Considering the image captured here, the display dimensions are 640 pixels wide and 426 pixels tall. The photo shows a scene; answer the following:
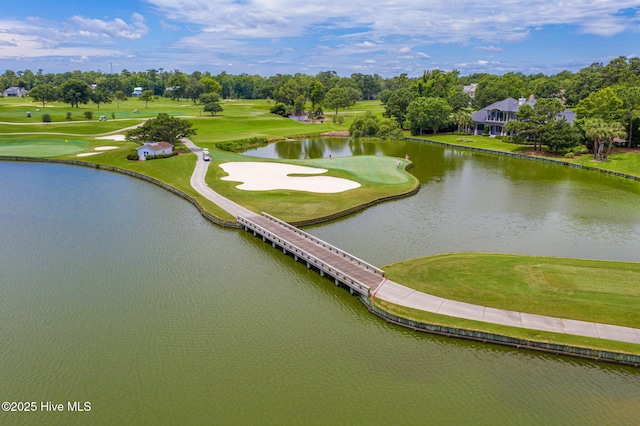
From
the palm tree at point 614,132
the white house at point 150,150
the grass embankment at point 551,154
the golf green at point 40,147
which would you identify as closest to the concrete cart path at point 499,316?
the grass embankment at point 551,154

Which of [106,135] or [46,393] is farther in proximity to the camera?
[106,135]

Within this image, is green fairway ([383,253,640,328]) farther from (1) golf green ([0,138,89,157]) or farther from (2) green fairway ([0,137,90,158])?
(1) golf green ([0,138,89,157])

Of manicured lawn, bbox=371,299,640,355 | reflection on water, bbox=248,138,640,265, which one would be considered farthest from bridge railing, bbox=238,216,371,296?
reflection on water, bbox=248,138,640,265

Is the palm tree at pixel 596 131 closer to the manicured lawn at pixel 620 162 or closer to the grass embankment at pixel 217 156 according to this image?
the manicured lawn at pixel 620 162

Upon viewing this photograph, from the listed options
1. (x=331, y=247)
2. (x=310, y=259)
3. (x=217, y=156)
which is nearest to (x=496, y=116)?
(x=217, y=156)

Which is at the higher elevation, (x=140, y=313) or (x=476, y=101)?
(x=476, y=101)

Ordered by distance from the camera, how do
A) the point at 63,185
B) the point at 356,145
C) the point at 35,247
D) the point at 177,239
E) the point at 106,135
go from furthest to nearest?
the point at 356,145
the point at 106,135
the point at 63,185
the point at 177,239
the point at 35,247

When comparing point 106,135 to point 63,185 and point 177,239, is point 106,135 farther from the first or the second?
point 177,239

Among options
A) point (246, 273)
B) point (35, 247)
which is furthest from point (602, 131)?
point (35, 247)
